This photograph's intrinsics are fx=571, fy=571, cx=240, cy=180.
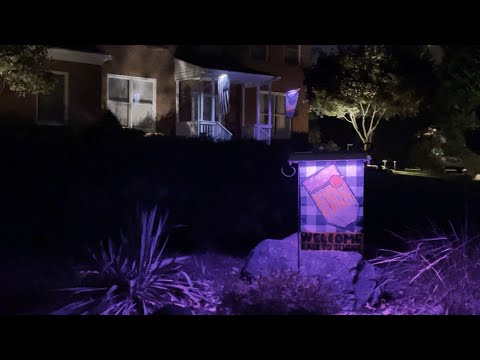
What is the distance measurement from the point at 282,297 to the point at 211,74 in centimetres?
1397

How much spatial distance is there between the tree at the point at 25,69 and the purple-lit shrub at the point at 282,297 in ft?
30.6

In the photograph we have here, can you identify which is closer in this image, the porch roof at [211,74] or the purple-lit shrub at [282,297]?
the purple-lit shrub at [282,297]

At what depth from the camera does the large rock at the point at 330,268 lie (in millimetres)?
6102

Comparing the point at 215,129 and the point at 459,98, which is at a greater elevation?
the point at 459,98

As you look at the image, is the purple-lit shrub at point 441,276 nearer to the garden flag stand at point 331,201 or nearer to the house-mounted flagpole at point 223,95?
the garden flag stand at point 331,201

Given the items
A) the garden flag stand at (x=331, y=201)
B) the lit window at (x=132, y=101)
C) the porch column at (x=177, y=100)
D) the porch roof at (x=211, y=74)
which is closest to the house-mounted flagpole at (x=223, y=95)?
the porch roof at (x=211, y=74)

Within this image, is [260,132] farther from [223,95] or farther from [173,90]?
[173,90]

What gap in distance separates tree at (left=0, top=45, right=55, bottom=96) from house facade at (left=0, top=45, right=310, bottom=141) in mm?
1060

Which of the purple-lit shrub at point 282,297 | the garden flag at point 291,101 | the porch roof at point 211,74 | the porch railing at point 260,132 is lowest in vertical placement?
Result: the purple-lit shrub at point 282,297

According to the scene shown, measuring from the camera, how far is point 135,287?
19.2 feet

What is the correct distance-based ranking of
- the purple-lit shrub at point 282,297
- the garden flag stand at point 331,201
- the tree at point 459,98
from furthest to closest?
the tree at point 459,98 < the garden flag stand at point 331,201 < the purple-lit shrub at point 282,297

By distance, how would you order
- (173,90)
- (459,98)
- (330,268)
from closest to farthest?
1. (330,268)
2. (173,90)
3. (459,98)

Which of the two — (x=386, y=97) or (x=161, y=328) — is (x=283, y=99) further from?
(x=161, y=328)

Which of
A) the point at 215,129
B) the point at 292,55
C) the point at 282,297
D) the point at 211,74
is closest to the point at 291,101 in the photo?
the point at 215,129
